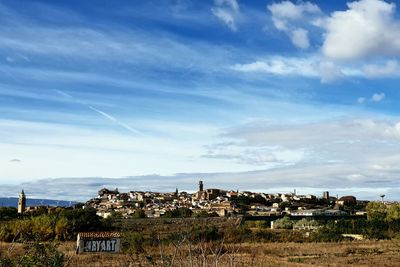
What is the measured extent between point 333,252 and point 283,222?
101ft

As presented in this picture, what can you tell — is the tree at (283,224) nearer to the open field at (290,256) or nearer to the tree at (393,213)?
the tree at (393,213)

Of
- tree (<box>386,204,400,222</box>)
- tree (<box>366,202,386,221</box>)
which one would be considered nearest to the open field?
tree (<box>386,204,400,222</box>)

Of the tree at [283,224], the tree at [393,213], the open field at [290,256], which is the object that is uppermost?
the tree at [393,213]

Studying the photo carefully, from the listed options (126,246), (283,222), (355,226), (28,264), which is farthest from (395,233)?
(28,264)

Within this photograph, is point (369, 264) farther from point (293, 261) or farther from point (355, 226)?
point (355, 226)

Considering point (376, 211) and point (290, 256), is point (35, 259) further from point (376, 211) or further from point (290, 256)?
point (376, 211)

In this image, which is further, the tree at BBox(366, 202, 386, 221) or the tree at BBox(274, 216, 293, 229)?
the tree at BBox(366, 202, 386, 221)

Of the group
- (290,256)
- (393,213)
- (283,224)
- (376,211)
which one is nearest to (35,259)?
(290,256)

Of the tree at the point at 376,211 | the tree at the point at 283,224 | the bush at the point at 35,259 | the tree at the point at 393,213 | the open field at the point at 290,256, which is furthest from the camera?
the tree at the point at 376,211

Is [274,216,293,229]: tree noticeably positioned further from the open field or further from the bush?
the bush

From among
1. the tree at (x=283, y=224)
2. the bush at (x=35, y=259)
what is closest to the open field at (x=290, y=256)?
the bush at (x=35, y=259)

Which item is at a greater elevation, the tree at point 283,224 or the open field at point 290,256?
the tree at point 283,224

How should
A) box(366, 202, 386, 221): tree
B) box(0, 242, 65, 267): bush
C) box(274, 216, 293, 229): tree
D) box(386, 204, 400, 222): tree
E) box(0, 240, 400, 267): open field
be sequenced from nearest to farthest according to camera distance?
box(0, 242, 65, 267): bush
box(0, 240, 400, 267): open field
box(274, 216, 293, 229): tree
box(386, 204, 400, 222): tree
box(366, 202, 386, 221): tree

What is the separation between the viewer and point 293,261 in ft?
92.3
